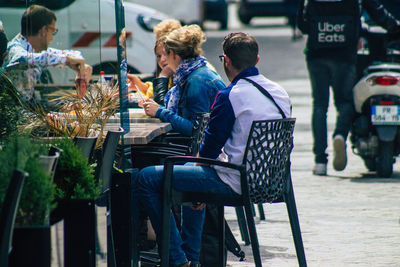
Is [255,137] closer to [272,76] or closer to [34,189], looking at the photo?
[34,189]

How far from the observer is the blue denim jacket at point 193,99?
17.7 ft

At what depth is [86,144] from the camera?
4.25 meters

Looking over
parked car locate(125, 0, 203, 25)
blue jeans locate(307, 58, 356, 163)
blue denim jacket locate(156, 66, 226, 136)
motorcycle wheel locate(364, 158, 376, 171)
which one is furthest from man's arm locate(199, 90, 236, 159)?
parked car locate(125, 0, 203, 25)

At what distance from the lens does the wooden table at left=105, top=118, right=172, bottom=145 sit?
4484 millimetres

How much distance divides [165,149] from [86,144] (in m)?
1.09

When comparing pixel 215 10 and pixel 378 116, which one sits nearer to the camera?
pixel 378 116

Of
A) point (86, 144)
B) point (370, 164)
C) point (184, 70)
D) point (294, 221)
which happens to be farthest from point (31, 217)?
point (370, 164)

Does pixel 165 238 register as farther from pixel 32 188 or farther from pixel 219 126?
pixel 32 188

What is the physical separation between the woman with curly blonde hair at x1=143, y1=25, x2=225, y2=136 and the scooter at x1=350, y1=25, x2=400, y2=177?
117 inches

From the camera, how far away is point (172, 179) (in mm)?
4426

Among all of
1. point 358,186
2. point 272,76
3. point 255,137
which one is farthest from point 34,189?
point 272,76

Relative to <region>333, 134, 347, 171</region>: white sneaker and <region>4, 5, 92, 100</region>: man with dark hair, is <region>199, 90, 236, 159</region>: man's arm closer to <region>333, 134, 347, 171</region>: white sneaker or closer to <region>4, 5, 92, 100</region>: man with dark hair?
<region>4, 5, 92, 100</region>: man with dark hair

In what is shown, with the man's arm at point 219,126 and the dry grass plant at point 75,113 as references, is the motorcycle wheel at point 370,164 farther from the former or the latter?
the dry grass plant at point 75,113

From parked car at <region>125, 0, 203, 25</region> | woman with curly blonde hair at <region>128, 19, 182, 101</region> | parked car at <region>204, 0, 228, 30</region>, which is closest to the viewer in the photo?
woman with curly blonde hair at <region>128, 19, 182, 101</region>
